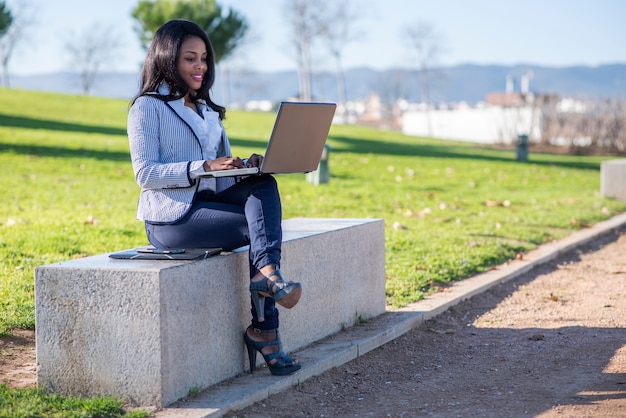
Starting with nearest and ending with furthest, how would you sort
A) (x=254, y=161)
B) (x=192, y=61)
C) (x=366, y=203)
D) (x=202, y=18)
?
(x=254, y=161), (x=192, y=61), (x=366, y=203), (x=202, y=18)

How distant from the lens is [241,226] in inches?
176

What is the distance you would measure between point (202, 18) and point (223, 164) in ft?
127

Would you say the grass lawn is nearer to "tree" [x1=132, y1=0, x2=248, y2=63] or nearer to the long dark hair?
the long dark hair

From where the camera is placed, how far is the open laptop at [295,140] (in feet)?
14.0

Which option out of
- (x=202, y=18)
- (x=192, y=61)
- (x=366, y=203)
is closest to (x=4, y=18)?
(x=202, y=18)

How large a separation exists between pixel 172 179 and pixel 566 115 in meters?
30.6

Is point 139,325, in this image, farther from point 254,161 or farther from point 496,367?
point 496,367

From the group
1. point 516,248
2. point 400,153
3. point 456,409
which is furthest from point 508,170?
point 456,409

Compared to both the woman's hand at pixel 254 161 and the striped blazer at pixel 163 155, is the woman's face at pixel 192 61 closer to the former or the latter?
the striped blazer at pixel 163 155

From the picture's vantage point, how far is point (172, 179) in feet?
14.4

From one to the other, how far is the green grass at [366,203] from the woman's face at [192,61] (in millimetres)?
1757

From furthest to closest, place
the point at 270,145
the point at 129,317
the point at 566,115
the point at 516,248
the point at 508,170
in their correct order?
the point at 566,115
the point at 508,170
the point at 516,248
the point at 270,145
the point at 129,317

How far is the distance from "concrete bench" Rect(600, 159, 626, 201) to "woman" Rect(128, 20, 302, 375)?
11470 mm

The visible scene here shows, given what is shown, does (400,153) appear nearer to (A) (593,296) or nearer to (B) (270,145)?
(A) (593,296)
